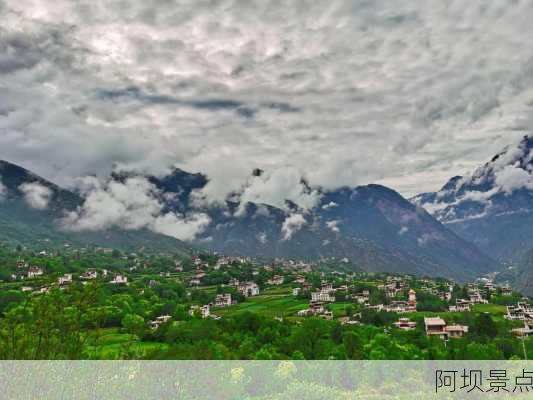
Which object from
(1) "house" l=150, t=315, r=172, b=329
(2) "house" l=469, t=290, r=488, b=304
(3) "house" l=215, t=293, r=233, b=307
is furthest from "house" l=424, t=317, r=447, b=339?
(3) "house" l=215, t=293, r=233, b=307

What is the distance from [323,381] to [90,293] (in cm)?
2525

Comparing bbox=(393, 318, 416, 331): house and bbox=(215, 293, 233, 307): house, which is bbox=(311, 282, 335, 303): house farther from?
bbox=(393, 318, 416, 331): house

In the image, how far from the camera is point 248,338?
52469 millimetres

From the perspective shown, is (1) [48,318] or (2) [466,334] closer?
(1) [48,318]

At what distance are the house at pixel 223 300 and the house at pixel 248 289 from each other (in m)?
10.9

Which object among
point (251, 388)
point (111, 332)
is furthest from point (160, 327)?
point (251, 388)

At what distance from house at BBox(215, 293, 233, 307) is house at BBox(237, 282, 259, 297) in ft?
35.6

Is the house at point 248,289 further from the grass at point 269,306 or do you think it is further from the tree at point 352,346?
the tree at point 352,346

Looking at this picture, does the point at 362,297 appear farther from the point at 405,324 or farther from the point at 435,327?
the point at 435,327

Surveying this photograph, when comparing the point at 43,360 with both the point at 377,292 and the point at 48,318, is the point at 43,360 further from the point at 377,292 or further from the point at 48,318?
Result: the point at 377,292

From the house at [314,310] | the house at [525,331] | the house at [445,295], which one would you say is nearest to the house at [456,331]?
the house at [525,331]

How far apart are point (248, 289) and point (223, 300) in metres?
19.1

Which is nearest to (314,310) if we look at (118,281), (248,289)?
(248,289)

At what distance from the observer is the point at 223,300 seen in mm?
111000
